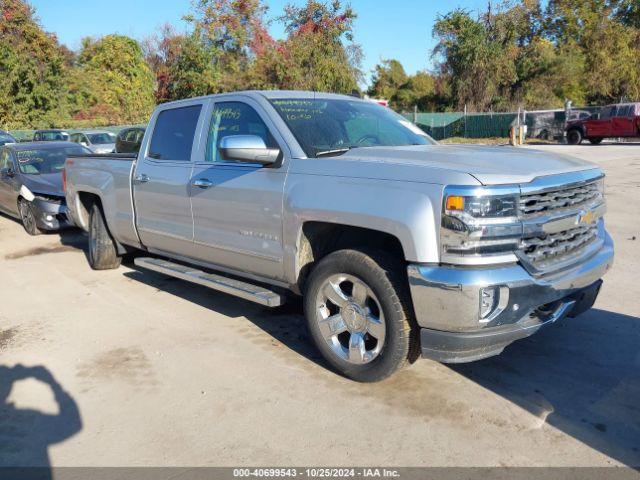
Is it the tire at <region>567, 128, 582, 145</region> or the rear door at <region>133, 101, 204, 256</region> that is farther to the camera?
the tire at <region>567, 128, 582, 145</region>

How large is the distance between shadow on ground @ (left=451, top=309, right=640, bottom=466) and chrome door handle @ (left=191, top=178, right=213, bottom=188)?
243cm

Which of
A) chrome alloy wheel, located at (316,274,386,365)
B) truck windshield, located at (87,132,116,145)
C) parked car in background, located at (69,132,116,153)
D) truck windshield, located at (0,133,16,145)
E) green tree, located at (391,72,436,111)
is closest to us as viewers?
chrome alloy wheel, located at (316,274,386,365)

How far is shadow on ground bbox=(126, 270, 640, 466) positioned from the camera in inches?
130

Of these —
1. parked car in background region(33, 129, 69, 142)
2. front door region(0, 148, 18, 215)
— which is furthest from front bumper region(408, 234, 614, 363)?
parked car in background region(33, 129, 69, 142)

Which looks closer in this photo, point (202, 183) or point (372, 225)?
point (372, 225)

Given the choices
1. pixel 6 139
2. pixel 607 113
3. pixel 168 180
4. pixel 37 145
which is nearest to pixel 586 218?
pixel 168 180

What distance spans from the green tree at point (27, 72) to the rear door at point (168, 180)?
40.0m

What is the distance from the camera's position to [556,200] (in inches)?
141

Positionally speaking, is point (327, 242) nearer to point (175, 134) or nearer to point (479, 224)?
point (479, 224)

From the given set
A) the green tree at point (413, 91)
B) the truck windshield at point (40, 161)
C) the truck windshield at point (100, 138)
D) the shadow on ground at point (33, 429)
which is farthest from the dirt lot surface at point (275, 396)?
the green tree at point (413, 91)

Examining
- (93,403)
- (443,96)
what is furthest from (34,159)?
(443,96)

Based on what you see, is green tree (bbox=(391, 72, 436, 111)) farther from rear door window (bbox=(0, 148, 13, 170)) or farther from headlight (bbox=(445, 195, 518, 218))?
headlight (bbox=(445, 195, 518, 218))

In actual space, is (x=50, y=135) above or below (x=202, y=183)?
below

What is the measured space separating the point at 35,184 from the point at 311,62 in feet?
82.2
